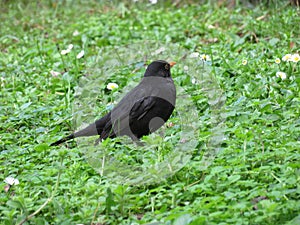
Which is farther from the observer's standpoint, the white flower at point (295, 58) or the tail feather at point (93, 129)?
the white flower at point (295, 58)

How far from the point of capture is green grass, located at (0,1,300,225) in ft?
13.7

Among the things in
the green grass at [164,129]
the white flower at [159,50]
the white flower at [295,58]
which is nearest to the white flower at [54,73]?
the green grass at [164,129]

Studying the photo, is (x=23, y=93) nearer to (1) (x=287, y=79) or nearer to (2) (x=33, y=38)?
(2) (x=33, y=38)

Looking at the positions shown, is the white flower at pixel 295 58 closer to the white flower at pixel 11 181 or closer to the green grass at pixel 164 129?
the green grass at pixel 164 129

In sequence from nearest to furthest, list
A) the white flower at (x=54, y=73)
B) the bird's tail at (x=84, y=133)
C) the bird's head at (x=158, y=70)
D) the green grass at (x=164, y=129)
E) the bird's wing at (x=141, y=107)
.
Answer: the green grass at (x=164, y=129) → the bird's wing at (x=141, y=107) → the bird's tail at (x=84, y=133) → the bird's head at (x=158, y=70) → the white flower at (x=54, y=73)

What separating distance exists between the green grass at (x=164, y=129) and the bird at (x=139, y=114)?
0.21 m

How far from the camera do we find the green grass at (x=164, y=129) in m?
4.18

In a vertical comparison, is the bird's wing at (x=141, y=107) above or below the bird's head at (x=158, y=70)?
below

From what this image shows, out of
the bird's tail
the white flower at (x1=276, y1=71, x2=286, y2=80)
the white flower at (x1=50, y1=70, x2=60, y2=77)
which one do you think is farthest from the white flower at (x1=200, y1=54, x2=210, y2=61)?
the white flower at (x1=50, y1=70, x2=60, y2=77)

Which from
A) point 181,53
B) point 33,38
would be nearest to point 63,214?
point 181,53

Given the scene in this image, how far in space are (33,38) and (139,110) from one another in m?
4.30

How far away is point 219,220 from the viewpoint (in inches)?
151

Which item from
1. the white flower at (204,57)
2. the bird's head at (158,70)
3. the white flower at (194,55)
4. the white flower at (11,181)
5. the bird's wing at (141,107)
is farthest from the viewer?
the white flower at (194,55)

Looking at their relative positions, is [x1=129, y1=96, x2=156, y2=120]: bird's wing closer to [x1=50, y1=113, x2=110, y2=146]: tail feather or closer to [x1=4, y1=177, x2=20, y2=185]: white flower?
[x1=50, y1=113, x2=110, y2=146]: tail feather
